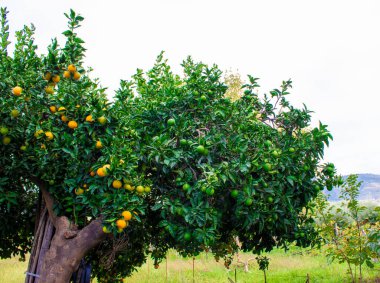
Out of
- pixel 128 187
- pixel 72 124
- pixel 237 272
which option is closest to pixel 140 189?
pixel 128 187

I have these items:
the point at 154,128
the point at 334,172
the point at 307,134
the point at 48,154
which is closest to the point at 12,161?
the point at 48,154

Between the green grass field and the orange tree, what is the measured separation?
552cm

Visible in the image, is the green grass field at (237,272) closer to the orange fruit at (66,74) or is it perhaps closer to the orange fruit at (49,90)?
the orange fruit at (49,90)

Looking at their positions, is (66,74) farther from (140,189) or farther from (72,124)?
(140,189)

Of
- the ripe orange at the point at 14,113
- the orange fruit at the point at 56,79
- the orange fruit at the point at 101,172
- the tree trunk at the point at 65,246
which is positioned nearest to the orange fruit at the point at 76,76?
the orange fruit at the point at 56,79

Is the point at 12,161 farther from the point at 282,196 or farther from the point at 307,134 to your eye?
the point at 307,134

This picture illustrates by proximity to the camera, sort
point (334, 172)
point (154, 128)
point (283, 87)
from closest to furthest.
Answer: point (154, 128), point (334, 172), point (283, 87)

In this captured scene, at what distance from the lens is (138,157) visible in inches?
180

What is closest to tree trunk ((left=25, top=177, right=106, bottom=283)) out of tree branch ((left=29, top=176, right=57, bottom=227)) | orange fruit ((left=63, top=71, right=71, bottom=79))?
tree branch ((left=29, top=176, right=57, bottom=227))

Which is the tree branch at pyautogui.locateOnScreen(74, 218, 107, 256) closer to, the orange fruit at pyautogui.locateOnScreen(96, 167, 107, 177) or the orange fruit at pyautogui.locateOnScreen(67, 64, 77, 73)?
the orange fruit at pyautogui.locateOnScreen(96, 167, 107, 177)

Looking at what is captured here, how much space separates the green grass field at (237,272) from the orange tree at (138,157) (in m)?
5.52

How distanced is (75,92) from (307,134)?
10.1 feet

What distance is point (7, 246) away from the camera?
6.87 meters

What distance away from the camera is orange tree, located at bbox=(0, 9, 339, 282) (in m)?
4.36
